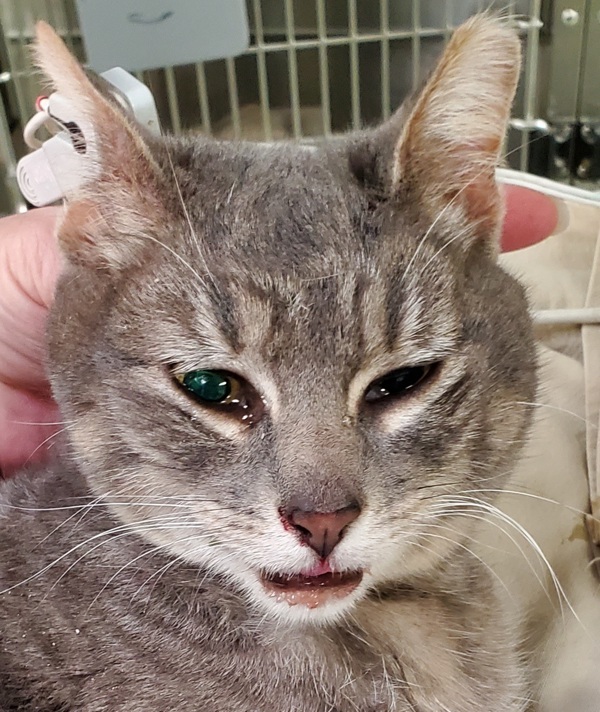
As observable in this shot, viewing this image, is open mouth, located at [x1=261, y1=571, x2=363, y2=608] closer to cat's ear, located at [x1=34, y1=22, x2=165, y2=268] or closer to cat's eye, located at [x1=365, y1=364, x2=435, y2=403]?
cat's eye, located at [x1=365, y1=364, x2=435, y2=403]

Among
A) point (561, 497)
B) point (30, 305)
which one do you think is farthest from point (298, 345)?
point (561, 497)

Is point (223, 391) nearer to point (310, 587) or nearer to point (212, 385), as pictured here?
point (212, 385)

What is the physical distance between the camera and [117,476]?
2.80ft

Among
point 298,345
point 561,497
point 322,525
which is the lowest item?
point 561,497

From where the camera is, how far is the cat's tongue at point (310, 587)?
80cm

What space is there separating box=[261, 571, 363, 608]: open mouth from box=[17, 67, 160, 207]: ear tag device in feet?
1.54

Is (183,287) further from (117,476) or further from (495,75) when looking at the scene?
(495,75)

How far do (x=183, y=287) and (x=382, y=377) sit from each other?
0.22 metres

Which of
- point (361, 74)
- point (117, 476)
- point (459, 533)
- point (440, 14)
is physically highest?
point (440, 14)

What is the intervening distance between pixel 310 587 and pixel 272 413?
18 cm

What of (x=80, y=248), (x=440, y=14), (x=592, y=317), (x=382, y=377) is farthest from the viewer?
(x=440, y=14)

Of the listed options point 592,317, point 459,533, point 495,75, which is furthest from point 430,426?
point 592,317

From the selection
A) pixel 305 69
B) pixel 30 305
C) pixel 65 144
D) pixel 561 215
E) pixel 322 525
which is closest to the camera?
pixel 322 525

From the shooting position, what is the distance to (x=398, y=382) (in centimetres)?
83
